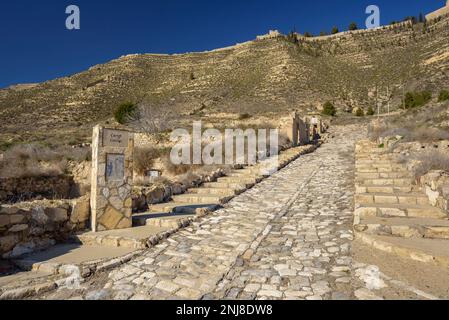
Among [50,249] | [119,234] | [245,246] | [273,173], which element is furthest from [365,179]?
[50,249]

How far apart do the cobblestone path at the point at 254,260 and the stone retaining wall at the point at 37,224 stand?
60.0 inches

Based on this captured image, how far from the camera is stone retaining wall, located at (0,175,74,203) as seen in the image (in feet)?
42.3

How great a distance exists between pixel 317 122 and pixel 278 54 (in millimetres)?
36527

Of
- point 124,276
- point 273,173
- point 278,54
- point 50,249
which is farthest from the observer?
point 278,54

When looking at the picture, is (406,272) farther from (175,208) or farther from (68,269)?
(175,208)

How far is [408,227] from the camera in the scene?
4.92m

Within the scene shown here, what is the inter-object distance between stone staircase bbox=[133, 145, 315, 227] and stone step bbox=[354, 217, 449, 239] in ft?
11.1

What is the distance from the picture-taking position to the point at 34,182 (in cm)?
1389

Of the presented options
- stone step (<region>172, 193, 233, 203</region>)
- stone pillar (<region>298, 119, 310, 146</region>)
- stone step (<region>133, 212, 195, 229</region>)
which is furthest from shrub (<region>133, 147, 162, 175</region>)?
stone step (<region>133, 212, 195, 229</region>)

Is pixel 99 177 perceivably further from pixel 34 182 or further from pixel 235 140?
pixel 235 140

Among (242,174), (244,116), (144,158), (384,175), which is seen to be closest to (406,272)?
(384,175)

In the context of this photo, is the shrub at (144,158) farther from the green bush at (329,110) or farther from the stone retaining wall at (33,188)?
the green bush at (329,110)

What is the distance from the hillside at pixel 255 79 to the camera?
1660 inches

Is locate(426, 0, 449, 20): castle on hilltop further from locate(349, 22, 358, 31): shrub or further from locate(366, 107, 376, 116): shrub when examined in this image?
locate(366, 107, 376, 116): shrub
